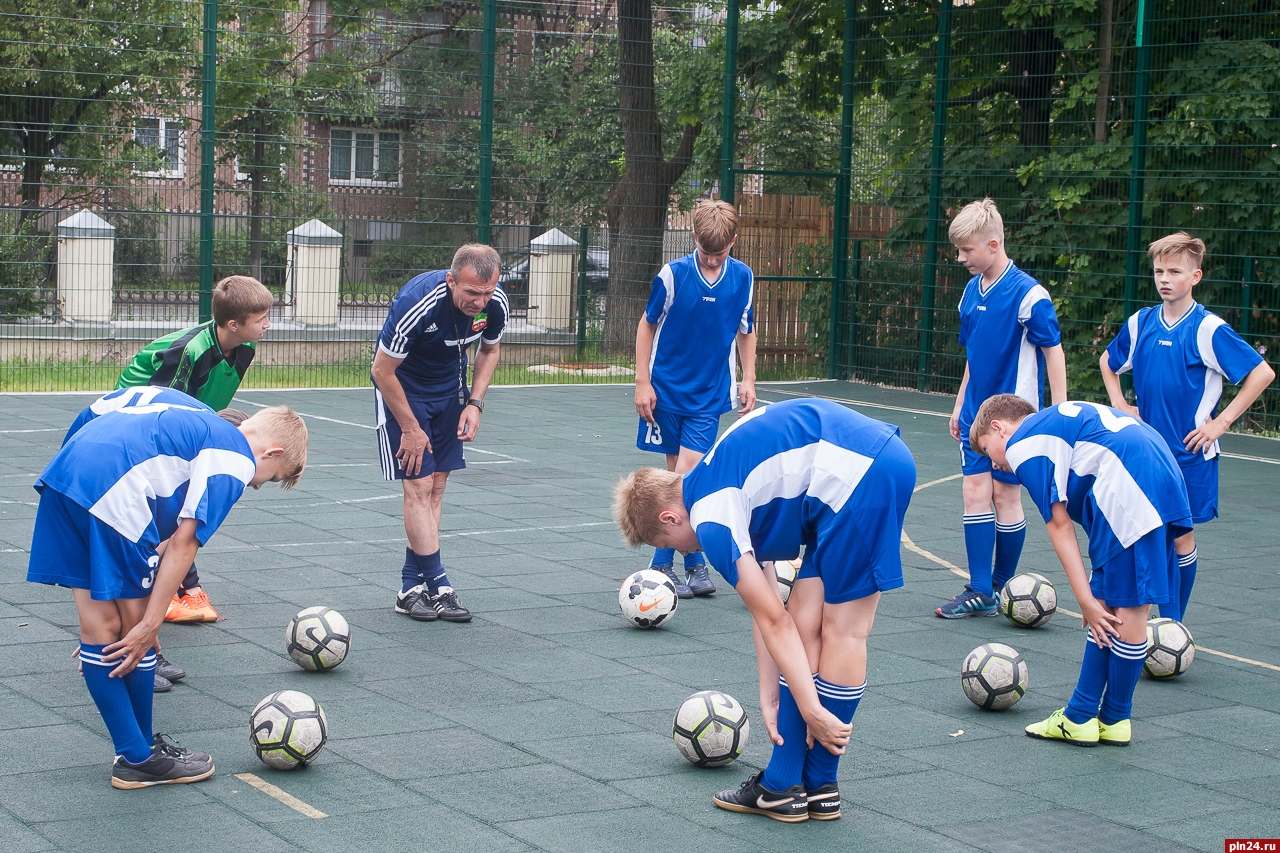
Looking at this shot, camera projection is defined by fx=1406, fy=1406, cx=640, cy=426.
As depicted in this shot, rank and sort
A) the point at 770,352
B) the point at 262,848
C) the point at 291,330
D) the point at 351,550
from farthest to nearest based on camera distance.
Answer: the point at 770,352
the point at 291,330
the point at 351,550
the point at 262,848

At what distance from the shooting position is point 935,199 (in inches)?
672

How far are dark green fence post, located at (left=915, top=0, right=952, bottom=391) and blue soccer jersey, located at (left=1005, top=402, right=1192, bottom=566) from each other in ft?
40.0

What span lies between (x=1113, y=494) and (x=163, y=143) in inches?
516

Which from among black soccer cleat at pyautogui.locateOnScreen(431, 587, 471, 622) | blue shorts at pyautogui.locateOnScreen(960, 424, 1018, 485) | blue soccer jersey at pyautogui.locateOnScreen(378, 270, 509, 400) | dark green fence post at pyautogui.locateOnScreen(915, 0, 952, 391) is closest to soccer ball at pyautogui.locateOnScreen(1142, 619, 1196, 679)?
blue shorts at pyautogui.locateOnScreen(960, 424, 1018, 485)

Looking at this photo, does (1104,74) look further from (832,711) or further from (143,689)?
(143,689)

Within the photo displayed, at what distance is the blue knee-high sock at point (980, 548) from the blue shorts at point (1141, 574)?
1891mm

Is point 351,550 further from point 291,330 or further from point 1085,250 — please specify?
point 1085,250

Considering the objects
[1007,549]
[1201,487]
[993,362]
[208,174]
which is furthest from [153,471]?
[208,174]

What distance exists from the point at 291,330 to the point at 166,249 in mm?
1708

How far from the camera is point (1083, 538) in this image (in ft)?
29.3

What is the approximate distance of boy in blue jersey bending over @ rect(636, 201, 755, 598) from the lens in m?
7.34

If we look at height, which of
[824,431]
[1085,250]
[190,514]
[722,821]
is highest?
[1085,250]

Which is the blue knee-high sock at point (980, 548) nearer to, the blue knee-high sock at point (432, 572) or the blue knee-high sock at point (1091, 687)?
the blue knee-high sock at point (1091, 687)

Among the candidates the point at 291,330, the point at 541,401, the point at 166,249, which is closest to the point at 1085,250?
the point at 541,401
